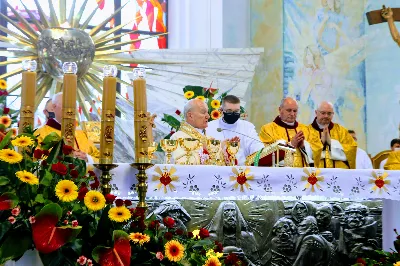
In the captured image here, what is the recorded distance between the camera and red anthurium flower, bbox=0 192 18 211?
3.08m

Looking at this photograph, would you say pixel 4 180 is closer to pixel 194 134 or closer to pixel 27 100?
pixel 27 100

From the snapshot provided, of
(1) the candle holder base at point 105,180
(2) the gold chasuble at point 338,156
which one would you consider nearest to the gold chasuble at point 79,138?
(2) the gold chasuble at point 338,156

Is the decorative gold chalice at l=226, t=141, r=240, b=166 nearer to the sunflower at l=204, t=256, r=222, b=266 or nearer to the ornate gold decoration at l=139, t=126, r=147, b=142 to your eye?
the ornate gold decoration at l=139, t=126, r=147, b=142

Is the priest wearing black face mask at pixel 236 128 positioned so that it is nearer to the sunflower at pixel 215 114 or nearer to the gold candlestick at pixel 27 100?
the sunflower at pixel 215 114

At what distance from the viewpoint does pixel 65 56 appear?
265 inches

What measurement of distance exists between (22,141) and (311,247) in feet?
8.13

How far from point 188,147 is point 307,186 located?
78 cm

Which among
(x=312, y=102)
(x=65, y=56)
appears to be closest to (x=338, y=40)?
(x=312, y=102)

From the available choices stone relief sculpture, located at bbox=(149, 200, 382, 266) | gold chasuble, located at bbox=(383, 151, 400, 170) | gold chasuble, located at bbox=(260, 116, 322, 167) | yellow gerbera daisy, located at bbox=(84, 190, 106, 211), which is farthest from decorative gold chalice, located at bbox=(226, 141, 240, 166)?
yellow gerbera daisy, located at bbox=(84, 190, 106, 211)

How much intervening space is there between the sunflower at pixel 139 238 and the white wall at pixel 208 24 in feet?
23.0

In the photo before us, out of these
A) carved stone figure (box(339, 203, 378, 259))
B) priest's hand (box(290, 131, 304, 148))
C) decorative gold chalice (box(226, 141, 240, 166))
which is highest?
priest's hand (box(290, 131, 304, 148))

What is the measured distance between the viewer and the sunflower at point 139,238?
3446 millimetres

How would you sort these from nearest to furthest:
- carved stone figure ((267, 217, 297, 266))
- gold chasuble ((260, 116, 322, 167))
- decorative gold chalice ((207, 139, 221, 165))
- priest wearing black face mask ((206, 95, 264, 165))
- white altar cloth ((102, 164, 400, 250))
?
white altar cloth ((102, 164, 400, 250)) → carved stone figure ((267, 217, 297, 266)) → decorative gold chalice ((207, 139, 221, 165)) → priest wearing black face mask ((206, 95, 264, 165)) → gold chasuble ((260, 116, 322, 167))

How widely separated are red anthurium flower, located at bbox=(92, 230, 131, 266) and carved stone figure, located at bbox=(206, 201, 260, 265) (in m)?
1.66
